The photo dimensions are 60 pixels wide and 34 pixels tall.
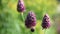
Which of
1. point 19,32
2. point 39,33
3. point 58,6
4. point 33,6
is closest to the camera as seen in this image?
point 19,32

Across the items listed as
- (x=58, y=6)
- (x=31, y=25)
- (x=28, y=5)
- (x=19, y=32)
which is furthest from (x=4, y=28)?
(x=58, y=6)

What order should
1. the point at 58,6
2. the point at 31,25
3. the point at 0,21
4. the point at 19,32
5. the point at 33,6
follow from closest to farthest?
the point at 31,25 < the point at 19,32 < the point at 0,21 < the point at 33,6 < the point at 58,6

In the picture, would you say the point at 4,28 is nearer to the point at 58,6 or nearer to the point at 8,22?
the point at 8,22

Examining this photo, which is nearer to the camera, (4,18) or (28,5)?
(4,18)

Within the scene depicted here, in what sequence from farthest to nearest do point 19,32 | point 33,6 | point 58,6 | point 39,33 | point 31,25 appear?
point 58,6 → point 33,6 → point 39,33 → point 19,32 → point 31,25

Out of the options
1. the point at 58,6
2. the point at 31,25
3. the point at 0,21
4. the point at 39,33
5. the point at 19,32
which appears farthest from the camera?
the point at 58,6

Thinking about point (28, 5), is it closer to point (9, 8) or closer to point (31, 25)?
point (9, 8)

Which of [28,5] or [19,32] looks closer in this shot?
[19,32]

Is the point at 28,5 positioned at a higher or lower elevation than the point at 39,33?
higher

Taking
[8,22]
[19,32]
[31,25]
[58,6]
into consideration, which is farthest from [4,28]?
[58,6]
